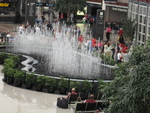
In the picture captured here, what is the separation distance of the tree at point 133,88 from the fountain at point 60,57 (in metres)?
9.81

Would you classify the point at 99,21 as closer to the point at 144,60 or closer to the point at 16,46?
the point at 16,46

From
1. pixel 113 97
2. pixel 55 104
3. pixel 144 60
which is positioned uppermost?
pixel 144 60

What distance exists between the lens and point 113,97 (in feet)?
46.4

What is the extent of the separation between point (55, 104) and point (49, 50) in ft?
33.7

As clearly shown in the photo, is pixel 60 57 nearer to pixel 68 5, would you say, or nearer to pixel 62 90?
pixel 62 90

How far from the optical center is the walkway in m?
19.9

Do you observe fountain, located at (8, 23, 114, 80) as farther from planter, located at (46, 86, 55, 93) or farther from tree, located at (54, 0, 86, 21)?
tree, located at (54, 0, 86, 21)

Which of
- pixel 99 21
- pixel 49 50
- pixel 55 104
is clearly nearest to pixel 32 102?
pixel 55 104

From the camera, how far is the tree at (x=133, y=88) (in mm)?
13109

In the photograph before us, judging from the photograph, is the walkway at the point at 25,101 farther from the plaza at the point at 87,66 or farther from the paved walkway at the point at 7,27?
the paved walkway at the point at 7,27

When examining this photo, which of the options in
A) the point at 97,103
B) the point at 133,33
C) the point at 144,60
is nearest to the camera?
the point at 144,60

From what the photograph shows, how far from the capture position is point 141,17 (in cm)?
3581

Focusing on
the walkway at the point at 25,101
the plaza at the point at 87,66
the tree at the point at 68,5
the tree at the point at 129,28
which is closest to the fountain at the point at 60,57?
the plaza at the point at 87,66

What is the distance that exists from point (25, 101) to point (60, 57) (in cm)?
673
